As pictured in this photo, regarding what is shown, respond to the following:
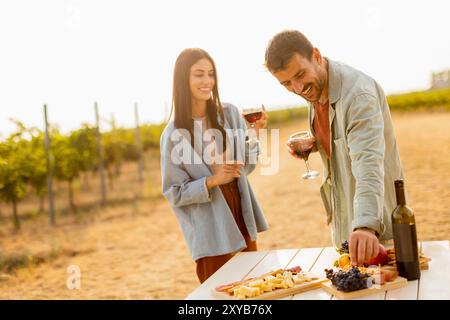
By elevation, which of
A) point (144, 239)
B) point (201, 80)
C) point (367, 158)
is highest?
point (201, 80)

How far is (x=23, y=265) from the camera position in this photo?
7.57 metres

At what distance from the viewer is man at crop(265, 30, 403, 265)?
1.97 m

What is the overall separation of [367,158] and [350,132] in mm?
159

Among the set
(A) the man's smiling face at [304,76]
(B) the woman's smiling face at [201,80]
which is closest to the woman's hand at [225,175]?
(B) the woman's smiling face at [201,80]

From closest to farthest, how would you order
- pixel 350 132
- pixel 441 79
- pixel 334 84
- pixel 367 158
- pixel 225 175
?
pixel 367 158 < pixel 350 132 < pixel 334 84 < pixel 225 175 < pixel 441 79

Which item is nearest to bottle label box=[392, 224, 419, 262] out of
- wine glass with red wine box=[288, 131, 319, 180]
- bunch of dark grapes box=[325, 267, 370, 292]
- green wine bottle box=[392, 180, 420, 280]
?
green wine bottle box=[392, 180, 420, 280]

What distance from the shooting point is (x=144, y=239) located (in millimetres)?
8797

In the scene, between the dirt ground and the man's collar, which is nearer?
the man's collar

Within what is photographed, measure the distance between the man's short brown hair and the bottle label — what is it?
73 cm

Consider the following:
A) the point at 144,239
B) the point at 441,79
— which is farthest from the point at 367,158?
the point at 441,79

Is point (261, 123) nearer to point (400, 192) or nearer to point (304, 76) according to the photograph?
point (304, 76)

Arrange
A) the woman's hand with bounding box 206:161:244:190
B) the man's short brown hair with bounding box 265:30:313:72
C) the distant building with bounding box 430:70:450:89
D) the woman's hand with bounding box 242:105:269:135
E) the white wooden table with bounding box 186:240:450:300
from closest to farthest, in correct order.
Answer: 1. the white wooden table with bounding box 186:240:450:300
2. the man's short brown hair with bounding box 265:30:313:72
3. the woman's hand with bounding box 206:161:244:190
4. the woman's hand with bounding box 242:105:269:135
5. the distant building with bounding box 430:70:450:89

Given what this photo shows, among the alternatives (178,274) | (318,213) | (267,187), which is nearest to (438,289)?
(178,274)

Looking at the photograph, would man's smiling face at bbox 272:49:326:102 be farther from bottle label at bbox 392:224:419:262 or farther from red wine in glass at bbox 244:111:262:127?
bottle label at bbox 392:224:419:262
